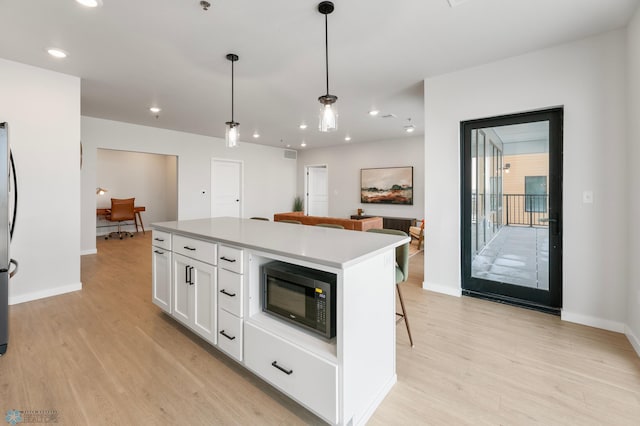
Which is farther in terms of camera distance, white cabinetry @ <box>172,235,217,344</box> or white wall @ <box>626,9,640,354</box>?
white wall @ <box>626,9,640,354</box>

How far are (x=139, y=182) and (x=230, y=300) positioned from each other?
8138mm

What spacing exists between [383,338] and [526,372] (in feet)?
3.46

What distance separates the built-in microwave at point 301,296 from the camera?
151 centimetres

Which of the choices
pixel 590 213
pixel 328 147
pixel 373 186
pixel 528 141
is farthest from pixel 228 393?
pixel 328 147

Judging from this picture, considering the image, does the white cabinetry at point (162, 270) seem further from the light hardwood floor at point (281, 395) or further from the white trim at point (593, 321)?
the white trim at point (593, 321)

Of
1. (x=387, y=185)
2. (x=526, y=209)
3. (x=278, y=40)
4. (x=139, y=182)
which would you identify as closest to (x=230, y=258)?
(x=278, y=40)

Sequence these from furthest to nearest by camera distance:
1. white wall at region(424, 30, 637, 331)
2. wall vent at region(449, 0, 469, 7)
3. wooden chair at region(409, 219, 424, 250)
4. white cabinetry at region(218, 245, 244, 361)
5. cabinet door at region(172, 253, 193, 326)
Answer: wooden chair at region(409, 219, 424, 250)
white wall at region(424, 30, 637, 331)
cabinet door at region(172, 253, 193, 326)
wall vent at region(449, 0, 469, 7)
white cabinetry at region(218, 245, 244, 361)

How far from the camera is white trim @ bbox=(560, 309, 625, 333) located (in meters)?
2.48

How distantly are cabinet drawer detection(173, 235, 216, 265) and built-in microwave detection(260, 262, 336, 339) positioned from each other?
1.44 feet

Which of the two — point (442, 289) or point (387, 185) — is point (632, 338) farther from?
point (387, 185)

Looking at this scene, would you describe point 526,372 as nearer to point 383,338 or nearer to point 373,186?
point 383,338

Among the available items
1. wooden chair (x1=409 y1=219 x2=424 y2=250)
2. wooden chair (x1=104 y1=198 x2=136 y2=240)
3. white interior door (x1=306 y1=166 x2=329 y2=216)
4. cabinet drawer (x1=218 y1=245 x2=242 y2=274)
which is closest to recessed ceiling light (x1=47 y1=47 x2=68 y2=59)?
cabinet drawer (x1=218 y1=245 x2=242 y2=274)

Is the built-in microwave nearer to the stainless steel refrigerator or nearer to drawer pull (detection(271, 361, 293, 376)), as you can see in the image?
drawer pull (detection(271, 361, 293, 376))

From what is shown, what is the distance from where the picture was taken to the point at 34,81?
10.4 ft
